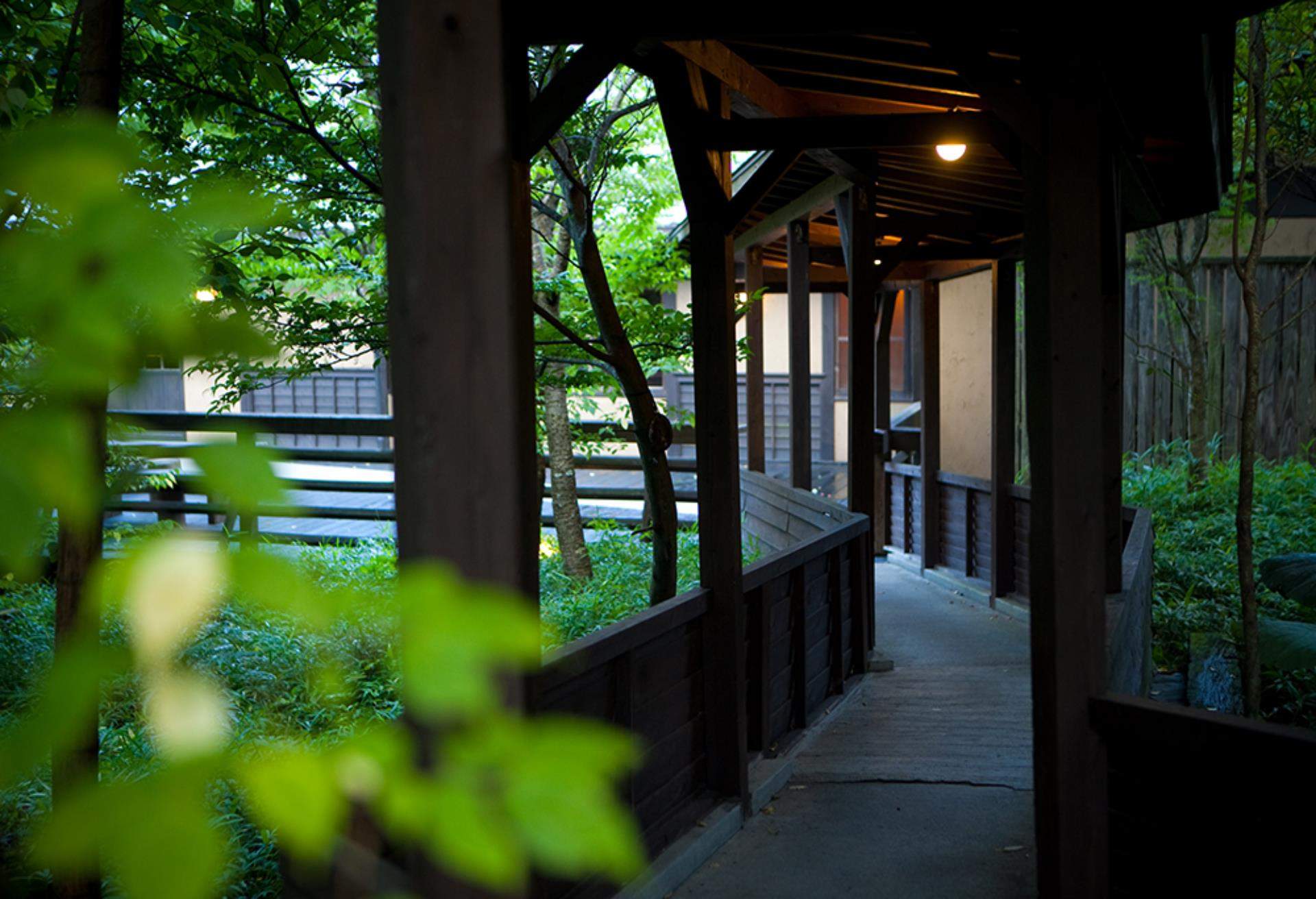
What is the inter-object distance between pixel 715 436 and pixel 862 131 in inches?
59.9

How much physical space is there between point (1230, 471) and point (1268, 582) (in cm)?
698

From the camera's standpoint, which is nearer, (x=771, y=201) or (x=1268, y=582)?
(x=1268, y=582)

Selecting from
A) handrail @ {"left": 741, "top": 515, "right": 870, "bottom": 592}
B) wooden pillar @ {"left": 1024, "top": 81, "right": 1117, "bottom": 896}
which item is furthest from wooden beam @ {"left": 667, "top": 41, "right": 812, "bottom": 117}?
handrail @ {"left": 741, "top": 515, "right": 870, "bottom": 592}

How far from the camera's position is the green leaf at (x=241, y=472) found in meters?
0.69

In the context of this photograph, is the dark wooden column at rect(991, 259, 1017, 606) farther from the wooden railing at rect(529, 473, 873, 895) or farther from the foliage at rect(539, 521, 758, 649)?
the wooden railing at rect(529, 473, 873, 895)

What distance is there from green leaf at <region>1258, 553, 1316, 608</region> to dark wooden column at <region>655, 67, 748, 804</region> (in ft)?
9.21

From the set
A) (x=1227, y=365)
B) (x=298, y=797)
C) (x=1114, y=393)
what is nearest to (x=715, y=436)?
(x=1114, y=393)

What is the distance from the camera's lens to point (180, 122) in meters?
4.73

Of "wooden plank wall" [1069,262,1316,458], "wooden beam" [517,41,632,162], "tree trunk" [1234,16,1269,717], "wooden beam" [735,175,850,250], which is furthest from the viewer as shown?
"wooden plank wall" [1069,262,1316,458]

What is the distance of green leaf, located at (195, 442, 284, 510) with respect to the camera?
69cm

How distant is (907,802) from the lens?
17.1ft

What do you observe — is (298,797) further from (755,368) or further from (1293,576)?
(755,368)

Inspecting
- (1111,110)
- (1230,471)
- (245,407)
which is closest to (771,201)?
(1111,110)

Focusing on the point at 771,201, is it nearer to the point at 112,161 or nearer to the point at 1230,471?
the point at 1230,471
